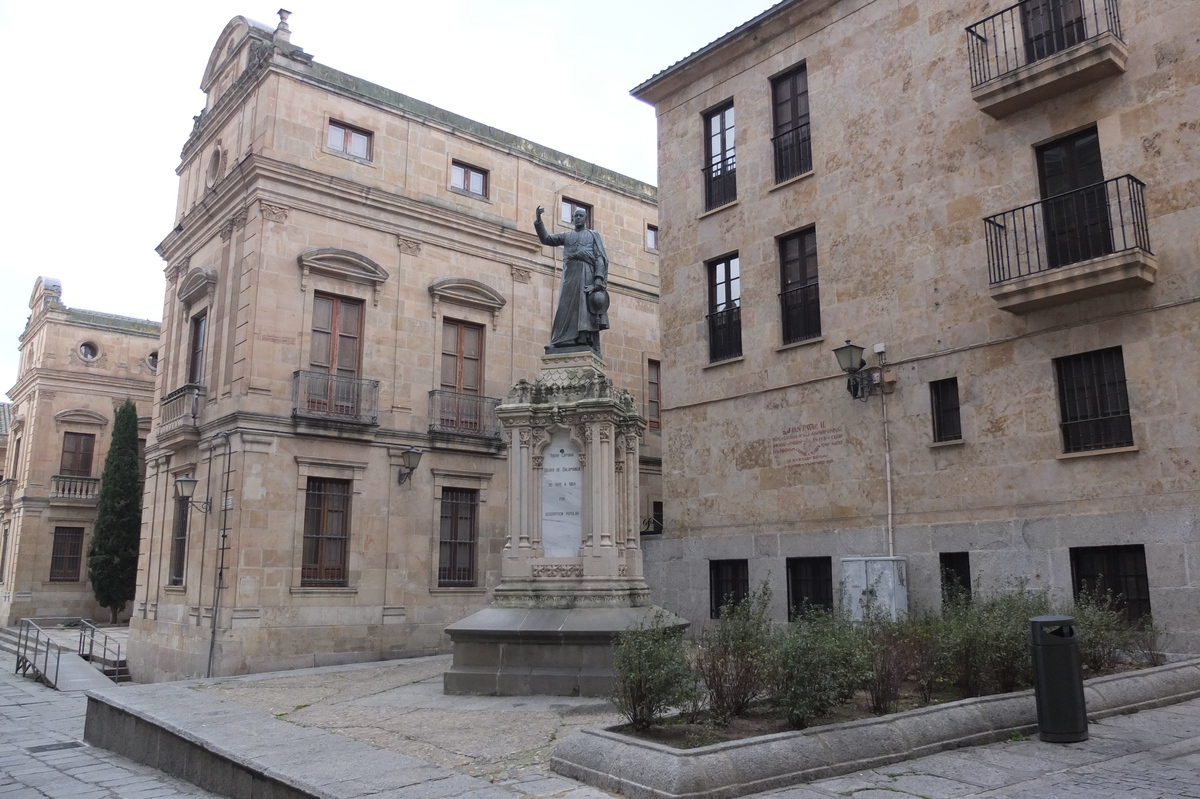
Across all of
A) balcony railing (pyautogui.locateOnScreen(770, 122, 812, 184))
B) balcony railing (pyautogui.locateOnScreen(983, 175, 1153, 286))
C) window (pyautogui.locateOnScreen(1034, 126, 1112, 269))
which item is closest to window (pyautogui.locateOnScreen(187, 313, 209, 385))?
balcony railing (pyautogui.locateOnScreen(770, 122, 812, 184))

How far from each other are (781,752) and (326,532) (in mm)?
15117

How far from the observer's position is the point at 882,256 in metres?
15.7

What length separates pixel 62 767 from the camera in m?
9.62

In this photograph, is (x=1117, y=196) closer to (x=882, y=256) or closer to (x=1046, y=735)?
(x=882, y=256)

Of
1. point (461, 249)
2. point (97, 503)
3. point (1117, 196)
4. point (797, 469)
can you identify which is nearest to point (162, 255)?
point (461, 249)

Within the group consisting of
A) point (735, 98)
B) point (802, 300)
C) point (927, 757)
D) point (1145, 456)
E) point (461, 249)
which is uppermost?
point (735, 98)

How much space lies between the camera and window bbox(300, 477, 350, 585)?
1922 centimetres

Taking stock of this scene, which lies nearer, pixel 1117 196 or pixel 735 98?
pixel 1117 196

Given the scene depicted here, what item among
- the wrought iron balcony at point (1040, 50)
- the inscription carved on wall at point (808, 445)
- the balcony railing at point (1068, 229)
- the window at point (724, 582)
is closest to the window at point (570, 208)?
the inscription carved on wall at point (808, 445)

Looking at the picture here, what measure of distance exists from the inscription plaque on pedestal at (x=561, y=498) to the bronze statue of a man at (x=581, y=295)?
1.63 metres

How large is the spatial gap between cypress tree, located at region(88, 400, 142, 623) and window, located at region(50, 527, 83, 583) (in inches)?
133

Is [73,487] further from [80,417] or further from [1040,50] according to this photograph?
[1040,50]

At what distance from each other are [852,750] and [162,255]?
23.8 metres

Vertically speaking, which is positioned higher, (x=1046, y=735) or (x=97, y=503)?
(x=97, y=503)
